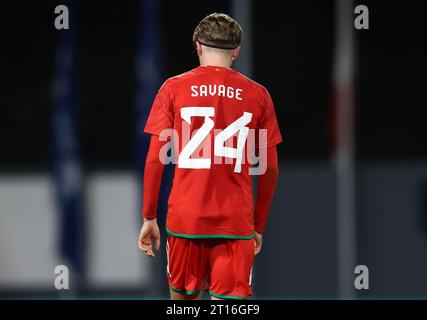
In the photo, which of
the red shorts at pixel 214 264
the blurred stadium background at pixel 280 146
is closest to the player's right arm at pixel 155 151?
the red shorts at pixel 214 264

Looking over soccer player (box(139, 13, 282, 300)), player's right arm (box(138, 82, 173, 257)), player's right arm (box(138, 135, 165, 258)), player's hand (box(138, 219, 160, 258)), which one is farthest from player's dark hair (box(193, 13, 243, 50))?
player's hand (box(138, 219, 160, 258))

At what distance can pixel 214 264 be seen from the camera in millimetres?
2934

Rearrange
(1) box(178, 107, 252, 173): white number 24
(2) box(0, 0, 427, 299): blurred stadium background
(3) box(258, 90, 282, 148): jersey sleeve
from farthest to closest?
1. (2) box(0, 0, 427, 299): blurred stadium background
2. (3) box(258, 90, 282, 148): jersey sleeve
3. (1) box(178, 107, 252, 173): white number 24

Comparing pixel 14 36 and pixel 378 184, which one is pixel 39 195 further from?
pixel 378 184

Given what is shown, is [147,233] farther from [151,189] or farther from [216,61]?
[216,61]

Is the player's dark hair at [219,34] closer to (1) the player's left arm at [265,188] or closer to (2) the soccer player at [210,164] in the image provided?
(2) the soccer player at [210,164]

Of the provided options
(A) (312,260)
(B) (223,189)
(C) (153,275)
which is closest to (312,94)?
(A) (312,260)

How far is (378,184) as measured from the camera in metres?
6.12

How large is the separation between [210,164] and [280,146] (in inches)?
125

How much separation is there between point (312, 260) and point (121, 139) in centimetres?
171

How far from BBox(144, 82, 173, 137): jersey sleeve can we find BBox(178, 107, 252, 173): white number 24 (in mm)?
56

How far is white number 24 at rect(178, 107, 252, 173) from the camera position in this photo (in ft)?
9.42

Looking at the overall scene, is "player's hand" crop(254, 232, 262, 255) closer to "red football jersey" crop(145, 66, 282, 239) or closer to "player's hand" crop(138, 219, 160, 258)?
"red football jersey" crop(145, 66, 282, 239)

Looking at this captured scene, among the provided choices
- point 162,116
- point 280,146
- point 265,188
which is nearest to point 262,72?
point 280,146
